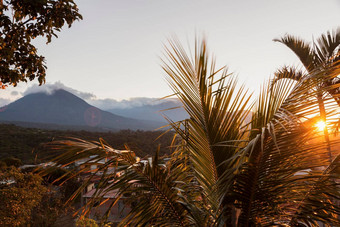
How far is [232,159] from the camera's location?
159 cm

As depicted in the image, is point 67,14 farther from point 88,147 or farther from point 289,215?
point 289,215

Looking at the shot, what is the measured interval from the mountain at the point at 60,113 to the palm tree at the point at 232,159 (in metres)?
110

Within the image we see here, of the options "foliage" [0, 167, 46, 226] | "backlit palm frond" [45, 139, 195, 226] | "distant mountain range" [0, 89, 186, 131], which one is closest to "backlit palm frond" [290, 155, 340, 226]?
"backlit palm frond" [45, 139, 195, 226]

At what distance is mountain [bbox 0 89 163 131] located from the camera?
118719 mm

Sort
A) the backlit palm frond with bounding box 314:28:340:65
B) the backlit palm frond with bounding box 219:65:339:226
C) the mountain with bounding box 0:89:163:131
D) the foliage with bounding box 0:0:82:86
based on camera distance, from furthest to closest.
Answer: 1. the mountain with bounding box 0:89:163:131
2. the backlit palm frond with bounding box 314:28:340:65
3. the foliage with bounding box 0:0:82:86
4. the backlit palm frond with bounding box 219:65:339:226

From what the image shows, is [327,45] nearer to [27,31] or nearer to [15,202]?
[27,31]

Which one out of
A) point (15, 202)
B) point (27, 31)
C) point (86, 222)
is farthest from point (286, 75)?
point (15, 202)

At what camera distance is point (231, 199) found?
5.82 ft

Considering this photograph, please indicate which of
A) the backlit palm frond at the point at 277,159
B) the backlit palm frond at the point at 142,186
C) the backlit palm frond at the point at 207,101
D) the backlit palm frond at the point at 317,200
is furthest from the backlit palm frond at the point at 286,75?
the backlit palm frond at the point at 142,186

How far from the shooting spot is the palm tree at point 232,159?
1.63 meters

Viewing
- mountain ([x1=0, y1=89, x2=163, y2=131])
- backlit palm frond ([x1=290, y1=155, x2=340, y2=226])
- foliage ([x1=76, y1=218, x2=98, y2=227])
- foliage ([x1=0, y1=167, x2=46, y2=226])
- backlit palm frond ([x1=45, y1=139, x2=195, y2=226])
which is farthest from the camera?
mountain ([x1=0, y1=89, x2=163, y2=131])

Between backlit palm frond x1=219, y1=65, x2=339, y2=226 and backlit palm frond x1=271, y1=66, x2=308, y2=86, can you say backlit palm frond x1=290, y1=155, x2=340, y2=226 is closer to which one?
backlit palm frond x1=219, y1=65, x2=339, y2=226

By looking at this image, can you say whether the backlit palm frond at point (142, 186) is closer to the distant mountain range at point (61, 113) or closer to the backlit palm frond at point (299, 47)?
the backlit palm frond at point (299, 47)

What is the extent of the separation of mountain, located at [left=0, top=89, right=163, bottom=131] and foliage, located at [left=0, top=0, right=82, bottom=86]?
107m
